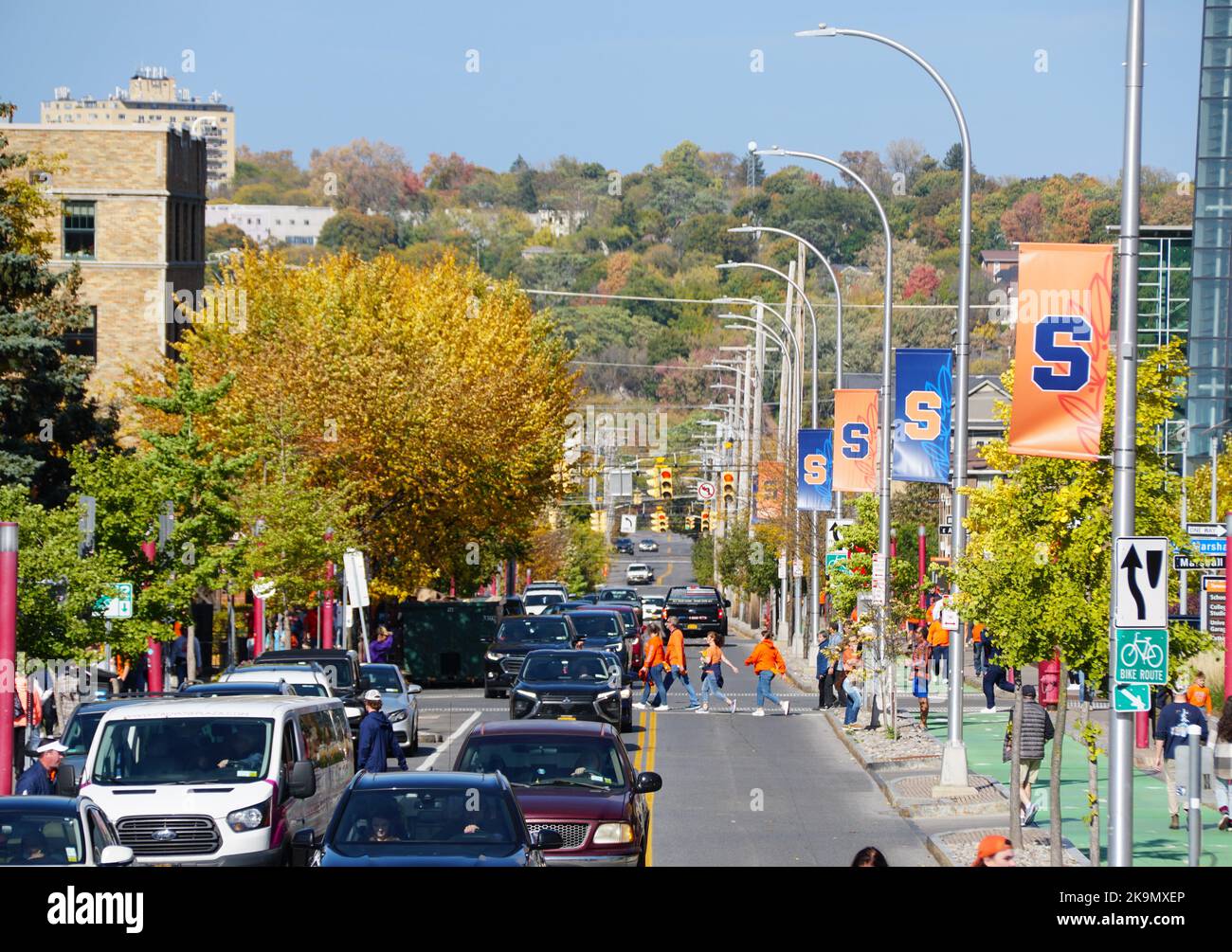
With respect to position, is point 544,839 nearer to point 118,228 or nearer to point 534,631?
point 534,631

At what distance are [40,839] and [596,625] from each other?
32.1m

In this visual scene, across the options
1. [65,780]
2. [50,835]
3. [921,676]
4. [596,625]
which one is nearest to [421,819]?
[50,835]

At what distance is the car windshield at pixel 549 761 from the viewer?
17500mm

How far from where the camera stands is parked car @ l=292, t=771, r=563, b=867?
13.2 meters

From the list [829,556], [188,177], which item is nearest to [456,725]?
[829,556]

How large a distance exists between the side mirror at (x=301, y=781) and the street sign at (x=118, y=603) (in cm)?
989

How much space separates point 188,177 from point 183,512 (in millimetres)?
34562

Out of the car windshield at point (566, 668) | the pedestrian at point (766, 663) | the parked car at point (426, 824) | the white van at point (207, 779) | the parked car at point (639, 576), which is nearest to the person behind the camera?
the parked car at point (426, 824)

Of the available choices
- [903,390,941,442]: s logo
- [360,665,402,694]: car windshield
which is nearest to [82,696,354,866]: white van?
[903,390,941,442]: s logo

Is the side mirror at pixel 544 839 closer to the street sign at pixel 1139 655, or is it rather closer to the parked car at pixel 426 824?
the parked car at pixel 426 824

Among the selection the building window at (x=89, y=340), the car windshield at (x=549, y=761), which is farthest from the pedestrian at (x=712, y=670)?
the building window at (x=89, y=340)

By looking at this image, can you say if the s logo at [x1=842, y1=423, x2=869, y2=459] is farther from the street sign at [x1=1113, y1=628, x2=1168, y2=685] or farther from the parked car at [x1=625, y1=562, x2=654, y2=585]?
the parked car at [x1=625, y1=562, x2=654, y2=585]

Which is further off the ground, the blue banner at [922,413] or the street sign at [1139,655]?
the blue banner at [922,413]
